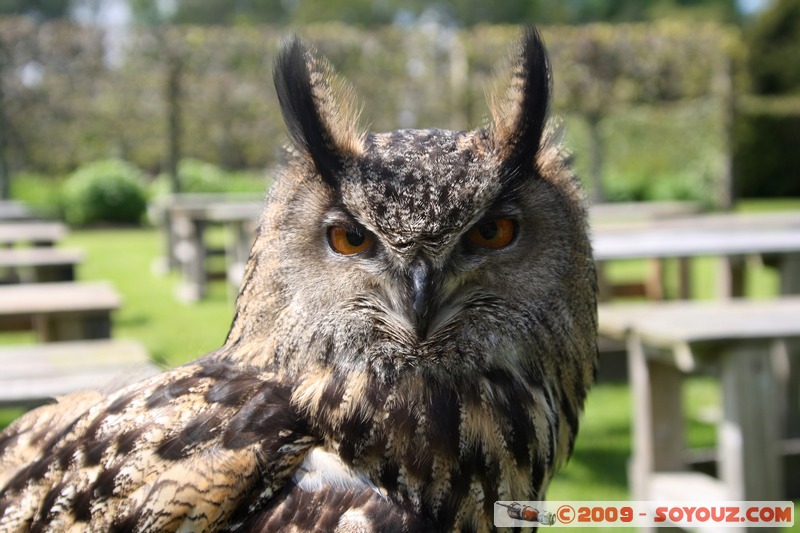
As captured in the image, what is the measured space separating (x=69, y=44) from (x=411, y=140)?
16.1m

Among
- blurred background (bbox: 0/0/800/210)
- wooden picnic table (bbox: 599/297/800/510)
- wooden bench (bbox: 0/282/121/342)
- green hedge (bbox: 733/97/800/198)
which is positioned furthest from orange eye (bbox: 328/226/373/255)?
green hedge (bbox: 733/97/800/198)

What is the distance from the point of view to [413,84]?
15977 mm

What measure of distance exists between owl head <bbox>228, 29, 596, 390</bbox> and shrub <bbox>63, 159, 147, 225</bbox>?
15.2 m

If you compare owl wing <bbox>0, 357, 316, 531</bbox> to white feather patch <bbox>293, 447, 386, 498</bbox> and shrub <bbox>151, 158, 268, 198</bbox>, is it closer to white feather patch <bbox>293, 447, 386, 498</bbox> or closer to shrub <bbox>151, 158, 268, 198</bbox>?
white feather patch <bbox>293, 447, 386, 498</bbox>

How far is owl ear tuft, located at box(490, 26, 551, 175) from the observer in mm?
1468

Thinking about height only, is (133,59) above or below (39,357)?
above

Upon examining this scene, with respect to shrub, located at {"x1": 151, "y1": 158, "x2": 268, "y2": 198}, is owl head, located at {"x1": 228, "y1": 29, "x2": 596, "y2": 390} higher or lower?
lower

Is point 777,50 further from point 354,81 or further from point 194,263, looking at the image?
point 194,263

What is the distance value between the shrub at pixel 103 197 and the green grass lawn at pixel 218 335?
176cm

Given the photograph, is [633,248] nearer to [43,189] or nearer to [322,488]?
[322,488]

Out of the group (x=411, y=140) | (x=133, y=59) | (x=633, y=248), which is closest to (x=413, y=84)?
(x=133, y=59)

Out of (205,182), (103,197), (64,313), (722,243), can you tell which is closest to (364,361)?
(64,313)

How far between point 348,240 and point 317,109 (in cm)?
25

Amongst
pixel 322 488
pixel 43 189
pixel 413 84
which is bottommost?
pixel 322 488
